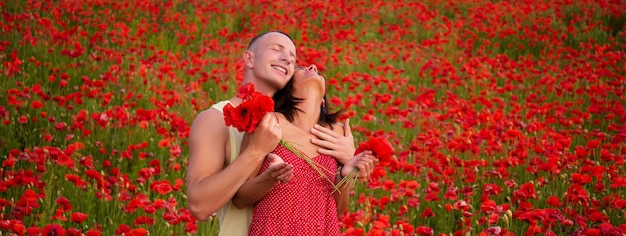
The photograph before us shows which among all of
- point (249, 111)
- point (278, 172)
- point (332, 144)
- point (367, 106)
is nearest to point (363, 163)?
point (332, 144)

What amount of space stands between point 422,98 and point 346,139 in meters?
4.32

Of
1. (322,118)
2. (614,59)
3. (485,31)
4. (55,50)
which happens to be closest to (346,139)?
(322,118)

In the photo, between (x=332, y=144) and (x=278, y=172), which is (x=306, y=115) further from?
(x=278, y=172)

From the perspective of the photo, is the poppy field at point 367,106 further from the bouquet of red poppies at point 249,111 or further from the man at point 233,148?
the bouquet of red poppies at point 249,111

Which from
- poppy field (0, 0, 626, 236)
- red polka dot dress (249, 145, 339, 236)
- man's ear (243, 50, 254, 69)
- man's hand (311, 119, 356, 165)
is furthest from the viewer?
poppy field (0, 0, 626, 236)

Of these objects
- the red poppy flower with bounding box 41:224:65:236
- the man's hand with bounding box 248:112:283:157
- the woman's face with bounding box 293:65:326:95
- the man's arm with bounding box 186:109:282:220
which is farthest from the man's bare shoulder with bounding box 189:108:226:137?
the red poppy flower with bounding box 41:224:65:236

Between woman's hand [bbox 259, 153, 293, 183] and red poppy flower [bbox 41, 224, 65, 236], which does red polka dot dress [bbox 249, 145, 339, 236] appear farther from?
red poppy flower [bbox 41, 224, 65, 236]

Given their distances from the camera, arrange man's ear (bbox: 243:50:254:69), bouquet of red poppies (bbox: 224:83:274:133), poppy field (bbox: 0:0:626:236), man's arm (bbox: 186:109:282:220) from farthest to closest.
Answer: poppy field (bbox: 0:0:626:236), man's ear (bbox: 243:50:254:69), man's arm (bbox: 186:109:282:220), bouquet of red poppies (bbox: 224:83:274:133)

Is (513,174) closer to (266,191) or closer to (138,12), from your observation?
(266,191)

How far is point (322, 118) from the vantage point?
8.07 feet

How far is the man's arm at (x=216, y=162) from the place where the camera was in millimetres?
2078

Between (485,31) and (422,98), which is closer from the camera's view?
(422,98)

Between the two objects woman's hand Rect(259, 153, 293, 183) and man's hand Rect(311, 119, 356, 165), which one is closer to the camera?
woman's hand Rect(259, 153, 293, 183)

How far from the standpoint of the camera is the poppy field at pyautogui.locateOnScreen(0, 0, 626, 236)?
378 cm
